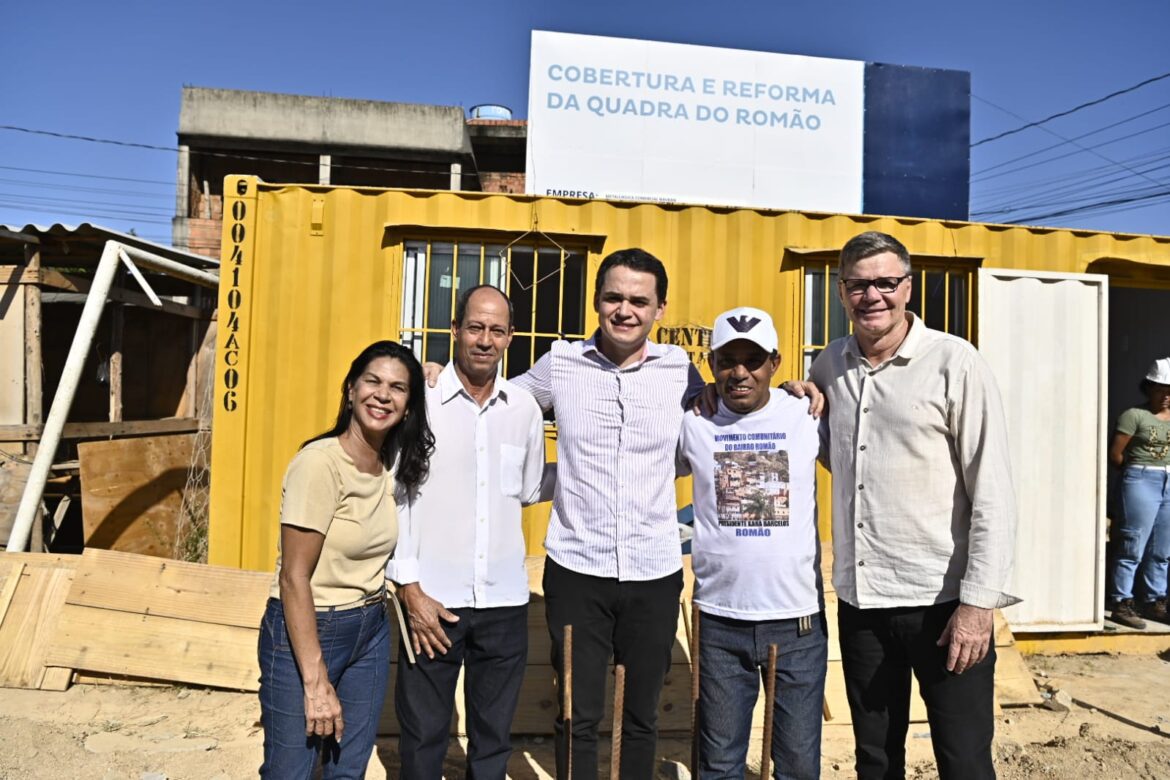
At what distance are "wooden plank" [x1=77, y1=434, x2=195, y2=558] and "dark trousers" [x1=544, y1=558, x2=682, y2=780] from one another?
18.1 feet

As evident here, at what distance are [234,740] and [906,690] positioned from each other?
3338 mm

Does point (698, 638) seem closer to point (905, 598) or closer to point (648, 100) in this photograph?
point (905, 598)

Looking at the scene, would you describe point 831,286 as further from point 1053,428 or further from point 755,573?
point 755,573

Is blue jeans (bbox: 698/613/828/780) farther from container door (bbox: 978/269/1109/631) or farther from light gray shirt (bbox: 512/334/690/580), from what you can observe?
container door (bbox: 978/269/1109/631)

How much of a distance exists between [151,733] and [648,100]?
23.8ft

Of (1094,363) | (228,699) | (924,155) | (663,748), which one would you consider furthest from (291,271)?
(924,155)

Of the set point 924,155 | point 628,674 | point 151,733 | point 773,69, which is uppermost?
point 773,69

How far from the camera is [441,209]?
5336 mm

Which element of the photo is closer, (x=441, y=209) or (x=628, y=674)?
(x=628, y=674)

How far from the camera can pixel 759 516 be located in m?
2.39

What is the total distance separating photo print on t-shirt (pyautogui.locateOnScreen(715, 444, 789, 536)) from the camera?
2385 mm

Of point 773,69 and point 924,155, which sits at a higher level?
point 773,69

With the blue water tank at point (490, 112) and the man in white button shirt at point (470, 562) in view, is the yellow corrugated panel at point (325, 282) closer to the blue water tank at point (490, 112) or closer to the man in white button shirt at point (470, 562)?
the man in white button shirt at point (470, 562)

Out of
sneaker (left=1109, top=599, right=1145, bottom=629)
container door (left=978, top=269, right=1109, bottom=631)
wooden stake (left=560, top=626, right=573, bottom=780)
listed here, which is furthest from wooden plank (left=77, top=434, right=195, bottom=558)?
sneaker (left=1109, top=599, right=1145, bottom=629)
